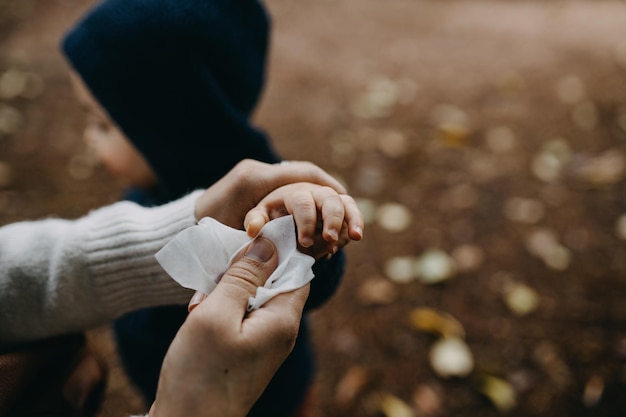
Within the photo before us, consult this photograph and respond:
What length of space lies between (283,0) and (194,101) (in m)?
2.73

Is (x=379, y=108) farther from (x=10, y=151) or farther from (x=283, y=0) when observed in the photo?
(x=10, y=151)

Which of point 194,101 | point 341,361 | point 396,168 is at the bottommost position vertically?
point 341,361

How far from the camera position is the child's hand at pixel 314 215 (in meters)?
0.69

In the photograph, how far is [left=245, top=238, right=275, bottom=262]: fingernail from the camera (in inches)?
26.6

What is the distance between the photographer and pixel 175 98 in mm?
1051

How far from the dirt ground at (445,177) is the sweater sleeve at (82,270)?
831 millimetres

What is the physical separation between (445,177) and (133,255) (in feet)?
5.40

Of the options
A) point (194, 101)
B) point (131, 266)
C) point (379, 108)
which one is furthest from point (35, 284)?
point (379, 108)

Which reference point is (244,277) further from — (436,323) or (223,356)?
(436,323)

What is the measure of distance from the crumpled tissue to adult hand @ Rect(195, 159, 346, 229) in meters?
0.11

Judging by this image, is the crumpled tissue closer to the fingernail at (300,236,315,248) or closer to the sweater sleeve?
the fingernail at (300,236,315,248)

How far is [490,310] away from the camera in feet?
5.69

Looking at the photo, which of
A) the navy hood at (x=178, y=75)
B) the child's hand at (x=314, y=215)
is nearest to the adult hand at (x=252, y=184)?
the child's hand at (x=314, y=215)

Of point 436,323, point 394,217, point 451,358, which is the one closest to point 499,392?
point 451,358
